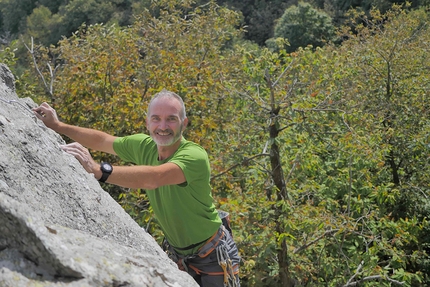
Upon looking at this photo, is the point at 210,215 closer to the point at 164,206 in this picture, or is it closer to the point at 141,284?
the point at 164,206

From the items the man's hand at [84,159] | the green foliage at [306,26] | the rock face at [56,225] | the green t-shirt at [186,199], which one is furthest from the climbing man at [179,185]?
the green foliage at [306,26]

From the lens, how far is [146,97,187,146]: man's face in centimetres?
294

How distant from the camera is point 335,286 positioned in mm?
5793

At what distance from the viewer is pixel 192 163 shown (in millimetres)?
2820

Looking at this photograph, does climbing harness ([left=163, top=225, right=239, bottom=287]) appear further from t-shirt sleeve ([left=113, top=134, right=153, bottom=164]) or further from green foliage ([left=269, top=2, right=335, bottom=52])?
green foliage ([left=269, top=2, right=335, bottom=52])

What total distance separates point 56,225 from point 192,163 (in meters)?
1.15

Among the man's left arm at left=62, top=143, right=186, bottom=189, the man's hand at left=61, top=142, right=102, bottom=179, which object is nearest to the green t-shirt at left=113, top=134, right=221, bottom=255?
the man's left arm at left=62, top=143, right=186, bottom=189

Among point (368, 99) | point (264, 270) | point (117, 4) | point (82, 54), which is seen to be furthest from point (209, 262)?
point (117, 4)

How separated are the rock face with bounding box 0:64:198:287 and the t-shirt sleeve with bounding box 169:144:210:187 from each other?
19.0 inches

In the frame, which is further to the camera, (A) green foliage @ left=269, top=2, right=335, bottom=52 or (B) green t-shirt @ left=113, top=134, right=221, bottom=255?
(A) green foliage @ left=269, top=2, right=335, bottom=52

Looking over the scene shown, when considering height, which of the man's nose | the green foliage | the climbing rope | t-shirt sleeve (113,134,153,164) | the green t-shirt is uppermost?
the green foliage

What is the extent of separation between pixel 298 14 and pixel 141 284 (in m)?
34.4

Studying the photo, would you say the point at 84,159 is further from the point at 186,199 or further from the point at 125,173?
the point at 186,199

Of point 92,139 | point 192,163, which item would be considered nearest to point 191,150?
point 192,163
